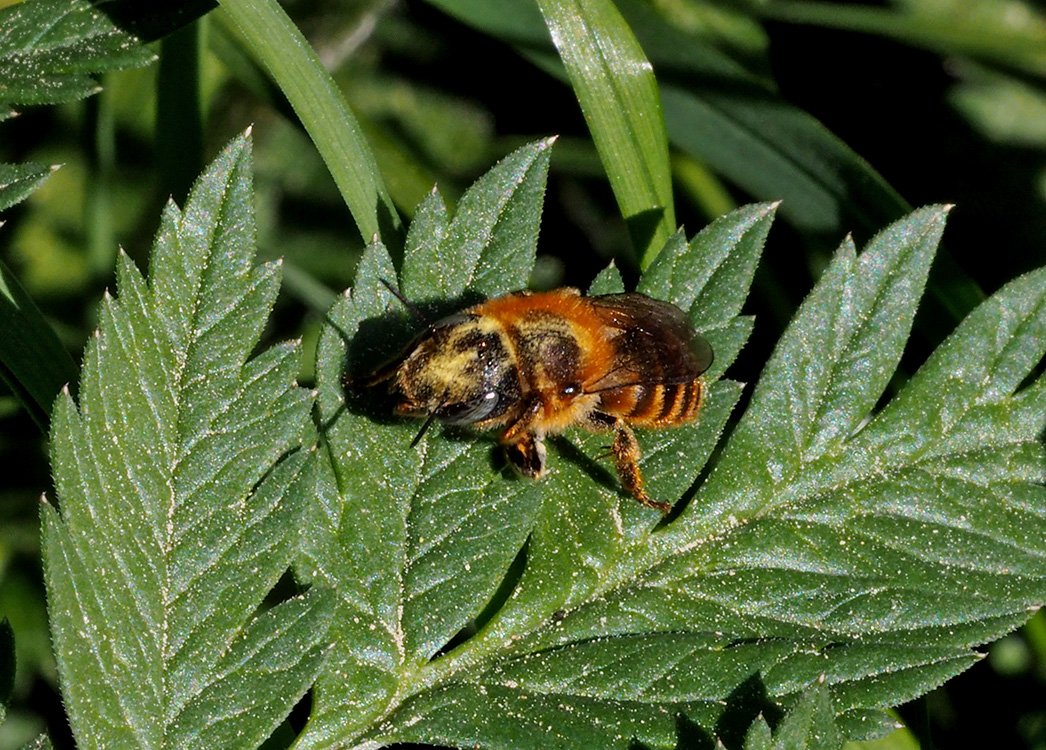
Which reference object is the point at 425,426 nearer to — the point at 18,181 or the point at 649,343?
the point at 649,343

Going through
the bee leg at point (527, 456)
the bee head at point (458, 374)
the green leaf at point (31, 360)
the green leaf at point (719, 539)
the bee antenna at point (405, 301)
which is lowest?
the green leaf at point (719, 539)

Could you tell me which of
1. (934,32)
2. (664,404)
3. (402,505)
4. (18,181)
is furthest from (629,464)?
(934,32)

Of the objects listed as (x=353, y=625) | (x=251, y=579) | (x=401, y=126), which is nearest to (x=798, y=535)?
(x=353, y=625)

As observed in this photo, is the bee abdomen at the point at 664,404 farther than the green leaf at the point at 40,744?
Yes

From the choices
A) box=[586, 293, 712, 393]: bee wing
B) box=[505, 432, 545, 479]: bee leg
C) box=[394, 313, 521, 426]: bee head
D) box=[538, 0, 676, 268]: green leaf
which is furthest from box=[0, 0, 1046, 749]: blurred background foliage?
box=[505, 432, 545, 479]: bee leg

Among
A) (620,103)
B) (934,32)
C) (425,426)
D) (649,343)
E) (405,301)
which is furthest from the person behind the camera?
(934,32)

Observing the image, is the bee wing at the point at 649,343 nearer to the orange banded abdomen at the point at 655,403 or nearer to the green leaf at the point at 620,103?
the orange banded abdomen at the point at 655,403

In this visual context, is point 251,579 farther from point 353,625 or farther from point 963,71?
point 963,71

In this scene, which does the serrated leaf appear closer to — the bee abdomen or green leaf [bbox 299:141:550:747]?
green leaf [bbox 299:141:550:747]

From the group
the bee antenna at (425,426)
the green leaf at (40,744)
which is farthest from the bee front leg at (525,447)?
the green leaf at (40,744)
